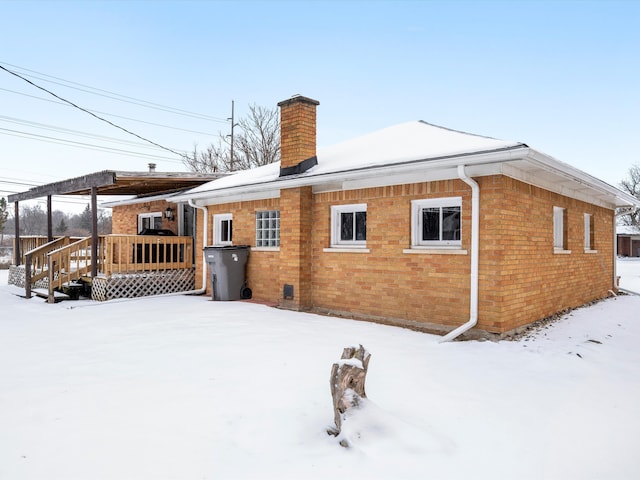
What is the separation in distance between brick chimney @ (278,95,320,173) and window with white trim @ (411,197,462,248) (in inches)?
124

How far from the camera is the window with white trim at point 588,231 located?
10.2m

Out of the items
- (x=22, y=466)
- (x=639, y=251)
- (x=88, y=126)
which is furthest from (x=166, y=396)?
(x=639, y=251)

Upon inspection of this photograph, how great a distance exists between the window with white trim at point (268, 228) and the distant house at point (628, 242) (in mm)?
46031

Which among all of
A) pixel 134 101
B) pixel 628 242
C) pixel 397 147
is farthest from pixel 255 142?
pixel 628 242

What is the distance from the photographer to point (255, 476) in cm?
264

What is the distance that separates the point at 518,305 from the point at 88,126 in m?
37.5

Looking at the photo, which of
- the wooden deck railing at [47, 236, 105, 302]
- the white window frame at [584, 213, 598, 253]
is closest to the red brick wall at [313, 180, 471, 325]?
the white window frame at [584, 213, 598, 253]

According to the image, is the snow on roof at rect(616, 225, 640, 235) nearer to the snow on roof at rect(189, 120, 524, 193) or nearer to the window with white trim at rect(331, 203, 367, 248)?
the snow on roof at rect(189, 120, 524, 193)

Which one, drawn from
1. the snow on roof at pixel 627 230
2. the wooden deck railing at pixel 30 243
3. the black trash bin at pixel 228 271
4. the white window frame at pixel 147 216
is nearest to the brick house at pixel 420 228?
the black trash bin at pixel 228 271

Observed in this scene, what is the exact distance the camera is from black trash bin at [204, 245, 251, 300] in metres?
10.1

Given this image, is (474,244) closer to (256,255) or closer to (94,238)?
(256,255)

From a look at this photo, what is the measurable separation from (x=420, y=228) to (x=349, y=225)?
1.67m

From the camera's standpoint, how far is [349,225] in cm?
854

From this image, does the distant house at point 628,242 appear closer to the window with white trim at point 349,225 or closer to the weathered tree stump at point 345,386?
the window with white trim at point 349,225
